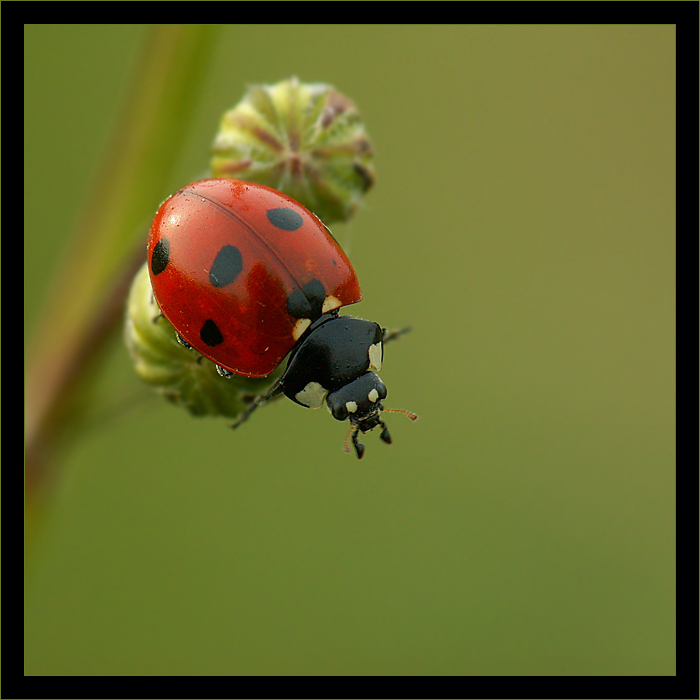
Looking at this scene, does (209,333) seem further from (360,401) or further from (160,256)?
(360,401)

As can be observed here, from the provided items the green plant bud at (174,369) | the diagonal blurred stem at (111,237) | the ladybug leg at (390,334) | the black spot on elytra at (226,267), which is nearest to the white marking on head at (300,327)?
the green plant bud at (174,369)

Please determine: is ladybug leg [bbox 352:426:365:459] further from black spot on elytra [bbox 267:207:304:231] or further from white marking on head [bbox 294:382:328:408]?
black spot on elytra [bbox 267:207:304:231]

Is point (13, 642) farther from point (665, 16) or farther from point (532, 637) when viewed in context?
point (665, 16)

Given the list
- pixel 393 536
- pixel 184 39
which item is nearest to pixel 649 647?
pixel 393 536

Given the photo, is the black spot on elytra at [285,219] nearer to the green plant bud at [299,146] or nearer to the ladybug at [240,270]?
the ladybug at [240,270]

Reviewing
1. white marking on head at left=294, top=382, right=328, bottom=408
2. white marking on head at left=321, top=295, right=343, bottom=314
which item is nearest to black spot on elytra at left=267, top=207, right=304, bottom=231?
white marking on head at left=321, top=295, right=343, bottom=314

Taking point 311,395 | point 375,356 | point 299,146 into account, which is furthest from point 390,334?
point 299,146
